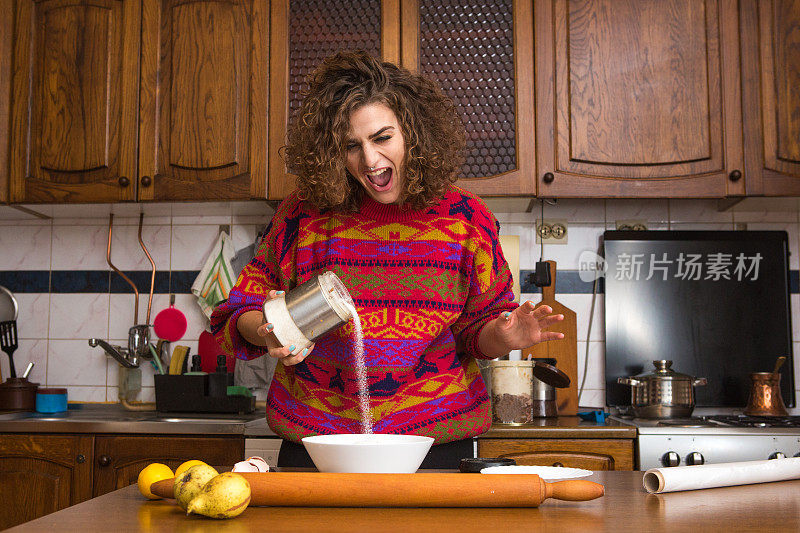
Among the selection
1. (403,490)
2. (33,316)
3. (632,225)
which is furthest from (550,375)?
(33,316)

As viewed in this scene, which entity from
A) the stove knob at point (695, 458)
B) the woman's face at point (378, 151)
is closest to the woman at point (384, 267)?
the woman's face at point (378, 151)

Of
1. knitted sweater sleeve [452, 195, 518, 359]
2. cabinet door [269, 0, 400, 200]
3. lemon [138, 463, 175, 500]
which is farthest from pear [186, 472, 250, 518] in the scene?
cabinet door [269, 0, 400, 200]

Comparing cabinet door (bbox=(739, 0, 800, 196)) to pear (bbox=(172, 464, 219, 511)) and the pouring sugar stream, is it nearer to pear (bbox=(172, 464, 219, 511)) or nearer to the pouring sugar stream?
the pouring sugar stream

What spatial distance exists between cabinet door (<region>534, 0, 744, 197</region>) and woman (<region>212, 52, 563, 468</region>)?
933mm

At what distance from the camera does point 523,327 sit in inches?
50.1

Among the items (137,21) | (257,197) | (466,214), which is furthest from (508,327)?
(137,21)

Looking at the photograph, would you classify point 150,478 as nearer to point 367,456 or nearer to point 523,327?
point 367,456

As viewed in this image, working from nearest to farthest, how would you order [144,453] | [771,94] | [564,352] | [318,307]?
[318,307]
[144,453]
[771,94]
[564,352]

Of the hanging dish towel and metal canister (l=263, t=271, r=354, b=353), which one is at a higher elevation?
the hanging dish towel

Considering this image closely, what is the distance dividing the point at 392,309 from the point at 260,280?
259mm

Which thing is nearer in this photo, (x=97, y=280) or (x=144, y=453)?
(x=144, y=453)

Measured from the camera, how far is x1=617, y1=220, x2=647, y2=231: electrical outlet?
2.72 meters

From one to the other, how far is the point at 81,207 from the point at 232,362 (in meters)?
0.73

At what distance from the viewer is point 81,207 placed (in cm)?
266
